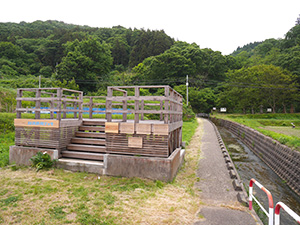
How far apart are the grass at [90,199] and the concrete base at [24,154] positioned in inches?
15.9

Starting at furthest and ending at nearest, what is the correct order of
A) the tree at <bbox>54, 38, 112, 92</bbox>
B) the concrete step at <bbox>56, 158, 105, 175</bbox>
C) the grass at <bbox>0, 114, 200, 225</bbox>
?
the tree at <bbox>54, 38, 112, 92</bbox>
the concrete step at <bbox>56, 158, 105, 175</bbox>
the grass at <bbox>0, 114, 200, 225</bbox>

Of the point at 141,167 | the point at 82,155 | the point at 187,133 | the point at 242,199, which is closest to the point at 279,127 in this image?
the point at 187,133

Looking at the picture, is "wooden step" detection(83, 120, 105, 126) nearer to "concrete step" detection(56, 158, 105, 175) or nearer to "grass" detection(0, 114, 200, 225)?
"concrete step" detection(56, 158, 105, 175)

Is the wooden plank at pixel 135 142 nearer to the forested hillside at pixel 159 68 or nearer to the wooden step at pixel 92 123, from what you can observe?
the wooden step at pixel 92 123

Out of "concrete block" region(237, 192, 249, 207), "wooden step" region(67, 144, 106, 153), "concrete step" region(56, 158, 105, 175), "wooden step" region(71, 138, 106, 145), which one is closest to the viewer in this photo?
"concrete block" region(237, 192, 249, 207)

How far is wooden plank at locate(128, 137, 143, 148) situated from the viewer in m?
5.59

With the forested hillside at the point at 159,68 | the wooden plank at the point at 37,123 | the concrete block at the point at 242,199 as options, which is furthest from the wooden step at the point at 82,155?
the forested hillside at the point at 159,68

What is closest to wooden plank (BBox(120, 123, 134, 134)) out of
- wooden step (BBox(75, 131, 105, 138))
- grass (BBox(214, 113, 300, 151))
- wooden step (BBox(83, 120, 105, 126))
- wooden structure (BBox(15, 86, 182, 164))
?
wooden structure (BBox(15, 86, 182, 164))

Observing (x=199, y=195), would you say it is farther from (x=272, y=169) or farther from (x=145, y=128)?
(x=272, y=169)

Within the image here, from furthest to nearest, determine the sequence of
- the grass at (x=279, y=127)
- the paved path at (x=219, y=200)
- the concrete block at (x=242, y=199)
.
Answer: the grass at (x=279, y=127) < the concrete block at (x=242, y=199) < the paved path at (x=219, y=200)

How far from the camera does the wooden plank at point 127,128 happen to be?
5648 millimetres

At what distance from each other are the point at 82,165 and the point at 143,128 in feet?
7.45

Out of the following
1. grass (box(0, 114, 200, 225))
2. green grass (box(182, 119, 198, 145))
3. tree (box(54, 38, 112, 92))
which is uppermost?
tree (box(54, 38, 112, 92))

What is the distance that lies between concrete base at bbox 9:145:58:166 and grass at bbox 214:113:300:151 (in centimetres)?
955
